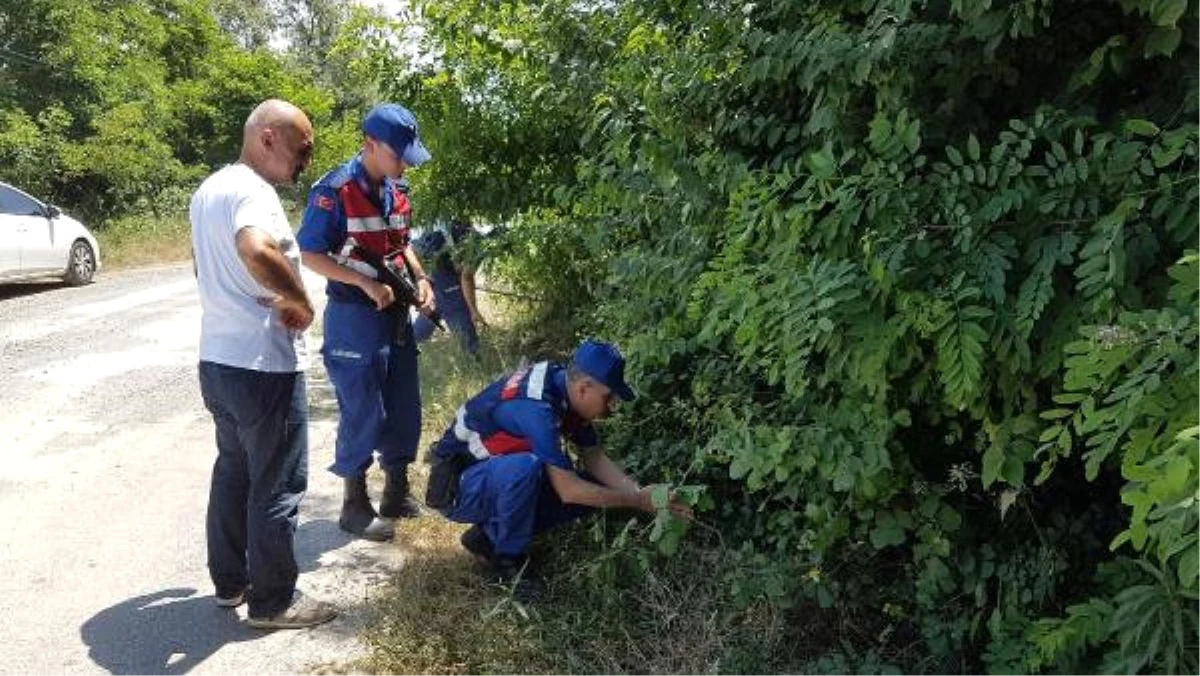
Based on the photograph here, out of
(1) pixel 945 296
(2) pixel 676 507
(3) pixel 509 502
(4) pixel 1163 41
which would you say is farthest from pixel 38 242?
(4) pixel 1163 41

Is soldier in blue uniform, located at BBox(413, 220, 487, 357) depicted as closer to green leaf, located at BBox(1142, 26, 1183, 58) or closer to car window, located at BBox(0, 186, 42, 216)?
green leaf, located at BBox(1142, 26, 1183, 58)

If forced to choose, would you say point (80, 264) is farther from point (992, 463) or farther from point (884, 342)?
point (992, 463)

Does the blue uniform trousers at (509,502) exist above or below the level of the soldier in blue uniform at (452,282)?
below

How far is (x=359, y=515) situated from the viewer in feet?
14.0

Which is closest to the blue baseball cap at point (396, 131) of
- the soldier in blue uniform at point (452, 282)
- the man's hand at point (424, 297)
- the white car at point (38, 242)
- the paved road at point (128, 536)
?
the man's hand at point (424, 297)

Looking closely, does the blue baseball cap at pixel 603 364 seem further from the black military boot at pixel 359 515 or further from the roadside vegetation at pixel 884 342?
the black military boot at pixel 359 515

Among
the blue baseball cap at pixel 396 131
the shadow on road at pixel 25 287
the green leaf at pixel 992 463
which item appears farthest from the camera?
the shadow on road at pixel 25 287

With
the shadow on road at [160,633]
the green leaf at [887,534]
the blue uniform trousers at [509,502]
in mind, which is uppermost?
the green leaf at [887,534]

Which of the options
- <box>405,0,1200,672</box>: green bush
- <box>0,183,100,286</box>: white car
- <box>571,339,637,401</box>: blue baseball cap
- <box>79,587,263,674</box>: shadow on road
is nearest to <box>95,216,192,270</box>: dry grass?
<box>0,183,100,286</box>: white car

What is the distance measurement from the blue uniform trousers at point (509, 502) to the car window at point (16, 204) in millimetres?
10462

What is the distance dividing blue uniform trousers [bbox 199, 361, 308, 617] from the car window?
33.0 ft

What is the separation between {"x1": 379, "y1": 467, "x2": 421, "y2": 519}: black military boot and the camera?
14.3 feet

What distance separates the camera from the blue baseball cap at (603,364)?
131 inches

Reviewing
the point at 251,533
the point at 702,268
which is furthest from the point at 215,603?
the point at 702,268
